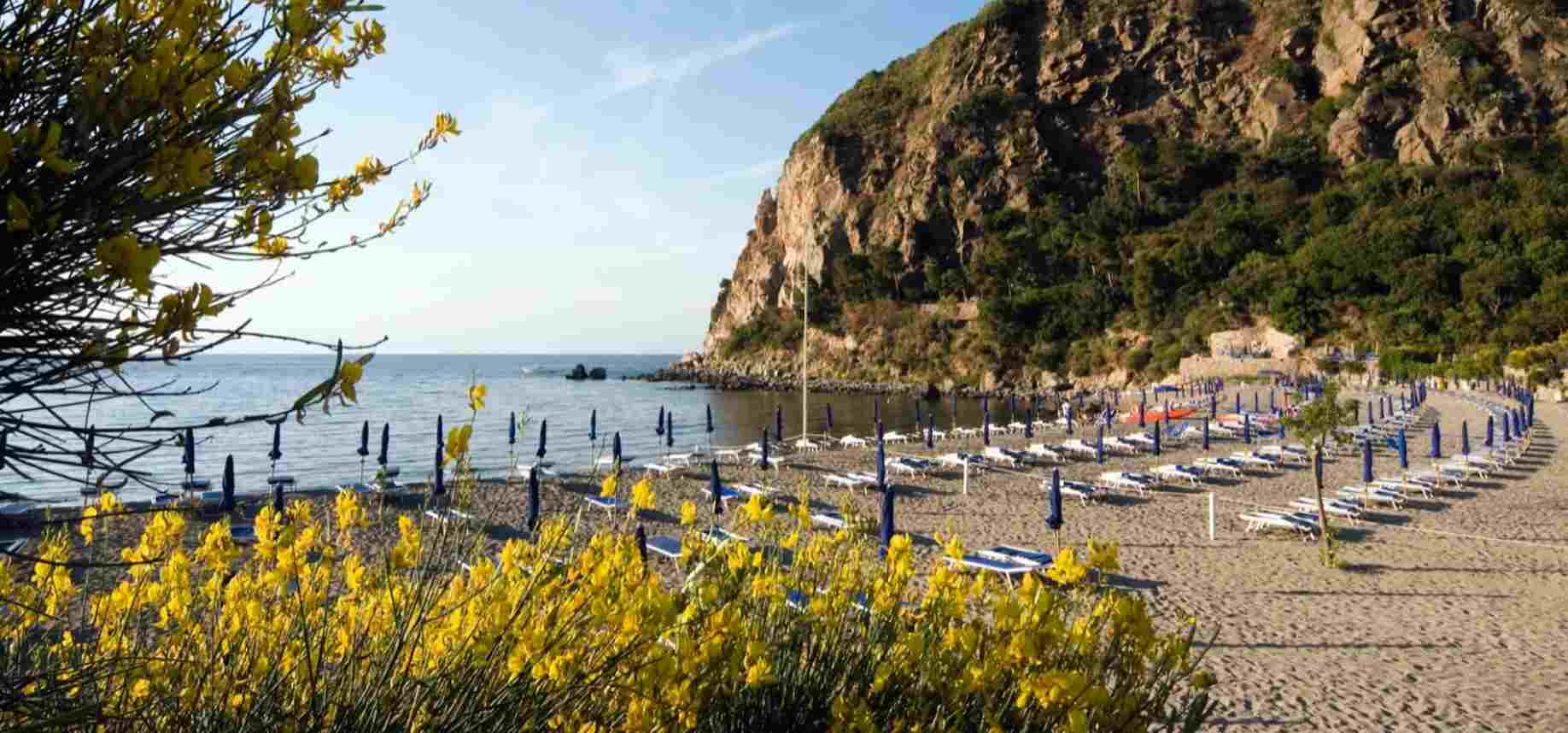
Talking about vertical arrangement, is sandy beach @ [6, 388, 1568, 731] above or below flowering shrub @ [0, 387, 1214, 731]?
below

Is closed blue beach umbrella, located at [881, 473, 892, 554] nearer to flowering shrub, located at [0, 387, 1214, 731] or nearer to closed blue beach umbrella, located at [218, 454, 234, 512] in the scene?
flowering shrub, located at [0, 387, 1214, 731]

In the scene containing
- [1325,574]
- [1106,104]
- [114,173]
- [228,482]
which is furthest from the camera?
[1106,104]

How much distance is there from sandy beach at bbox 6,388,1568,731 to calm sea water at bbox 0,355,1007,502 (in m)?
5.73

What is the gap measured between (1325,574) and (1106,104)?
Result: 72.8 metres

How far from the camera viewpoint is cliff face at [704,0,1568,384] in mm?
56969

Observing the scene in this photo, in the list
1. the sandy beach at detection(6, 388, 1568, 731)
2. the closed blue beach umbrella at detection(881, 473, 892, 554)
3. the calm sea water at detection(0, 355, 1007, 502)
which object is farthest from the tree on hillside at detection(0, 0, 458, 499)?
the closed blue beach umbrella at detection(881, 473, 892, 554)

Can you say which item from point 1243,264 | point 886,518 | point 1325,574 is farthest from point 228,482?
point 1243,264

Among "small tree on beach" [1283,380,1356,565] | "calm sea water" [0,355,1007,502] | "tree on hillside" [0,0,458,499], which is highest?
"tree on hillside" [0,0,458,499]

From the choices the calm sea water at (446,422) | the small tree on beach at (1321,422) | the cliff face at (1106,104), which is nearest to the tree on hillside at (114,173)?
the calm sea water at (446,422)

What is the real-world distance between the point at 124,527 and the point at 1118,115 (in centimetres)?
7781

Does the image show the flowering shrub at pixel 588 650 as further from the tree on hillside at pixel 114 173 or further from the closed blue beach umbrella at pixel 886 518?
the closed blue beach umbrella at pixel 886 518

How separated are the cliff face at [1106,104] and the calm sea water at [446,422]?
18.9 meters

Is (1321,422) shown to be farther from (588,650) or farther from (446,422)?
(446,422)

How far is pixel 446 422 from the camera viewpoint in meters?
36.6
